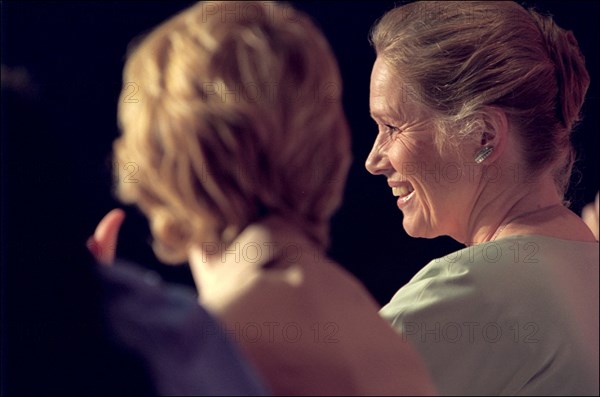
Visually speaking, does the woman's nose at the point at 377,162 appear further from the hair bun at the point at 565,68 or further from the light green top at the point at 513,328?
the light green top at the point at 513,328

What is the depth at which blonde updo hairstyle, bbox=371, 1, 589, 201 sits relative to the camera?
191cm

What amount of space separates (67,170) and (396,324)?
0.73m

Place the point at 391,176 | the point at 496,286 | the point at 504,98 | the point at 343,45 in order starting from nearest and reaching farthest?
the point at 496,286
the point at 504,98
the point at 391,176
the point at 343,45

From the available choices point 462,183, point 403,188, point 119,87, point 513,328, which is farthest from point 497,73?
point 119,87

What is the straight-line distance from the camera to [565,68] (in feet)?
6.48

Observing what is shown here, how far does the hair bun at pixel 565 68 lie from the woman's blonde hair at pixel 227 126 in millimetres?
806

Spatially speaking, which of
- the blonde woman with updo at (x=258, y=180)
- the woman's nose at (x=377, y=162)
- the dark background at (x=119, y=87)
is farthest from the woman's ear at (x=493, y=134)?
the blonde woman with updo at (x=258, y=180)

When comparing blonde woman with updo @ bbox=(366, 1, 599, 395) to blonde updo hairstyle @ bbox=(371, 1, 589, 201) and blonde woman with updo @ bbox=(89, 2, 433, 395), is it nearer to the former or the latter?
blonde updo hairstyle @ bbox=(371, 1, 589, 201)

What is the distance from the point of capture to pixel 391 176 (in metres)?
2.14

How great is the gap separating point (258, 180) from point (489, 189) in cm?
81

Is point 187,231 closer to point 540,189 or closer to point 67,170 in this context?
point 67,170

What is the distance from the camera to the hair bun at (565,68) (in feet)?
6.44

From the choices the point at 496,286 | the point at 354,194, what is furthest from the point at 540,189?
the point at 354,194

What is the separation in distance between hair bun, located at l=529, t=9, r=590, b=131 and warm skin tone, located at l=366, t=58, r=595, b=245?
0.11 metres
